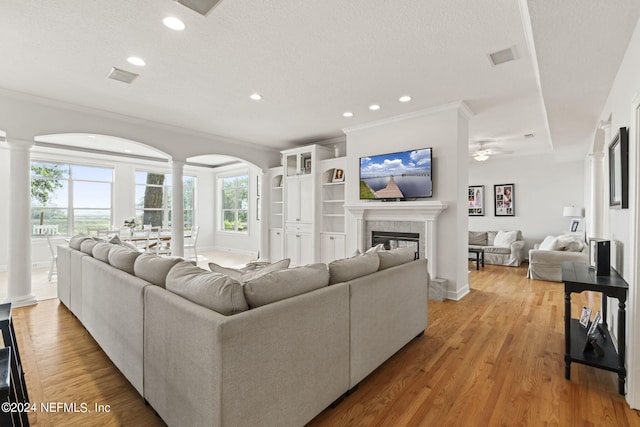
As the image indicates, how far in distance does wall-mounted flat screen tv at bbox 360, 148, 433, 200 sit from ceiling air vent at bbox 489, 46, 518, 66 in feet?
4.85

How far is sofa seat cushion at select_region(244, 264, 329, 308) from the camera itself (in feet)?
5.05

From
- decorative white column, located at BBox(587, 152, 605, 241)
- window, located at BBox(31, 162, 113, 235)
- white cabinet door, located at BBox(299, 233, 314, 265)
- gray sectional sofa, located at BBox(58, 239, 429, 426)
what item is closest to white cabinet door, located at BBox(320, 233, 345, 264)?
white cabinet door, located at BBox(299, 233, 314, 265)

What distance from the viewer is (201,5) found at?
2.17 m

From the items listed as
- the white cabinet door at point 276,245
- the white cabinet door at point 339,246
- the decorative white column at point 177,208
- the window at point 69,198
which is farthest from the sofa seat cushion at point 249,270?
the window at point 69,198


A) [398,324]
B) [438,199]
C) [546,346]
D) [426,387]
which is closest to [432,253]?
[438,199]

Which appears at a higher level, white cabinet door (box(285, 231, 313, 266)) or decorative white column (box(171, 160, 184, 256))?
decorative white column (box(171, 160, 184, 256))

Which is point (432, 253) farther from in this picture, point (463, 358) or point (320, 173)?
point (320, 173)

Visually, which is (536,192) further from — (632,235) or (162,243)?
(162,243)

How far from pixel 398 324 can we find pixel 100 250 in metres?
2.69

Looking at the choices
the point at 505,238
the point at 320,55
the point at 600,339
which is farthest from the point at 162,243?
the point at 505,238

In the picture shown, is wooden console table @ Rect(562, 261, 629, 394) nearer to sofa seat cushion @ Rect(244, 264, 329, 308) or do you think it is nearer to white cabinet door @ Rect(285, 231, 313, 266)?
sofa seat cushion @ Rect(244, 264, 329, 308)

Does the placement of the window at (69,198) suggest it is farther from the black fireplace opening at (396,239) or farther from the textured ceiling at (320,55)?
the black fireplace opening at (396,239)

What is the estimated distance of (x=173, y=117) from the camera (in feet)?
15.7

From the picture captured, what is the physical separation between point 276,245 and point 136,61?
4.57m
